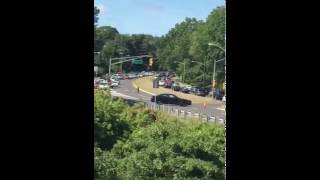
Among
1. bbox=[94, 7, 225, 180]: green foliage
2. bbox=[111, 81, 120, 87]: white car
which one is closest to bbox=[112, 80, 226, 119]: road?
bbox=[111, 81, 120, 87]: white car

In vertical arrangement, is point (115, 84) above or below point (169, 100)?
above

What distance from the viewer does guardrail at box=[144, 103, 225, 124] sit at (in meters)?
5.59

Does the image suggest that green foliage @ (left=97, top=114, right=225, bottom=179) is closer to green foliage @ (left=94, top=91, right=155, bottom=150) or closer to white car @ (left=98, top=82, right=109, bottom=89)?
green foliage @ (left=94, top=91, right=155, bottom=150)

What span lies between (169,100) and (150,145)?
70cm

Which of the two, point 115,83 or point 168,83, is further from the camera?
point 115,83

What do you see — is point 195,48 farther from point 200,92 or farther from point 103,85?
point 103,85

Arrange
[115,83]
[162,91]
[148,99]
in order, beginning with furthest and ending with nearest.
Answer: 1. [148,99]
2. [115,83]
3. [162,91]

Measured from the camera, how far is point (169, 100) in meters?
5.41

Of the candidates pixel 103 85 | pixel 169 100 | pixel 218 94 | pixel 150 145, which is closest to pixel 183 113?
pixel 169 100

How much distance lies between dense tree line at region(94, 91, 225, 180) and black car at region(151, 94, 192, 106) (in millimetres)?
355

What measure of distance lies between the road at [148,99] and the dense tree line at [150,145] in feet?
0.61

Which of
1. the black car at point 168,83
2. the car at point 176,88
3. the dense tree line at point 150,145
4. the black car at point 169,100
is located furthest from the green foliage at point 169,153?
the black car at point 168,83
